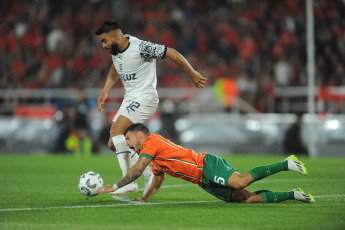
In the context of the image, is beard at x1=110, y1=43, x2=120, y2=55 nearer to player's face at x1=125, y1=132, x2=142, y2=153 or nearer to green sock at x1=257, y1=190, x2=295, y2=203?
player's face at x1=125, y1=132, x2=142, y2=153

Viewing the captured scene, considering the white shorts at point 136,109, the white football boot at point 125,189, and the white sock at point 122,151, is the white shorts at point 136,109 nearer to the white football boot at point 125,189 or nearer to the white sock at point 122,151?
the white sock at point 122,151

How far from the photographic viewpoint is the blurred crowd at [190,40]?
22.1 m

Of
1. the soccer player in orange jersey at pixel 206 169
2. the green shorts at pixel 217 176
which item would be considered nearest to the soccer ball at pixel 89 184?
the soccer player in orange jersey at pixel 206 169

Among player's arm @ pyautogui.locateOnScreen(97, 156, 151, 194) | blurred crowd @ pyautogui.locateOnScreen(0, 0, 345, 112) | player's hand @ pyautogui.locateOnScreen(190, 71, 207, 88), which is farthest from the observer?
blurred crowd @ pyautogui.locateOnScreen(0, 0, 345, 112)

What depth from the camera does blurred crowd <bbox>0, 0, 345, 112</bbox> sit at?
22.1 m

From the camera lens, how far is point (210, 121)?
21.4 meters

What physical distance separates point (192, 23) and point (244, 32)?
2179 mm

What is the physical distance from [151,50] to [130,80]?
0.63 meters

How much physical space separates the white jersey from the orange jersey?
1536mm

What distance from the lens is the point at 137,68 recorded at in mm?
8758

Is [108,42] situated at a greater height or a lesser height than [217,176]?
greater

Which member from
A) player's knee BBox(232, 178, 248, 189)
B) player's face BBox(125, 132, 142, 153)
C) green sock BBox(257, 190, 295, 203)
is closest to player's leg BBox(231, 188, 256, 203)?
green sock BBox(257, 190, 295, 203)

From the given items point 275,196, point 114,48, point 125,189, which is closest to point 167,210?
point 275,196

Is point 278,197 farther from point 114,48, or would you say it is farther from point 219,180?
point 114,48
